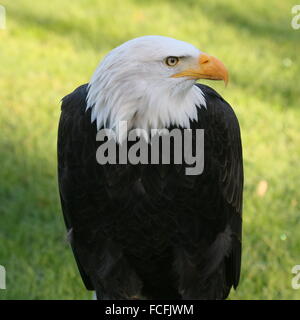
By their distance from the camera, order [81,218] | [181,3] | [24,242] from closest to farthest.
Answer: [81,218]
[24,242]
[181,3]

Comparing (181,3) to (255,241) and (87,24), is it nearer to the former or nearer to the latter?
(87,24)

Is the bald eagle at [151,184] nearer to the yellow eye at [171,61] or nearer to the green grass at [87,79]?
the yellow eye at [171,61]

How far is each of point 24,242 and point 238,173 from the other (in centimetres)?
189

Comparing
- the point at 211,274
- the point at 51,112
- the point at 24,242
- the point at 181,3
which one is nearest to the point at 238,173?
the point at 211,274

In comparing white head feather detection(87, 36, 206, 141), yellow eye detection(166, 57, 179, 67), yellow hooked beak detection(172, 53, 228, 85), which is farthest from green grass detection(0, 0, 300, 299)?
yellow eye detection(166, 57, 179, 67)

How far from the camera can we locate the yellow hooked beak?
3814 mm

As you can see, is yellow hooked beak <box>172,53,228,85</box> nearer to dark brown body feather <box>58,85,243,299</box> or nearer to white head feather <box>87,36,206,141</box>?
white head feather <box>87,36,206,141</box>

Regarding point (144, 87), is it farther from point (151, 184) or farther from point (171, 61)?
point (151, 184)

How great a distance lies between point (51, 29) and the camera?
9.39 m

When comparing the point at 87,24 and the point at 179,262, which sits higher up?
the point at 87,24

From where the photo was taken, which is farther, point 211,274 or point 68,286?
point 68,286
